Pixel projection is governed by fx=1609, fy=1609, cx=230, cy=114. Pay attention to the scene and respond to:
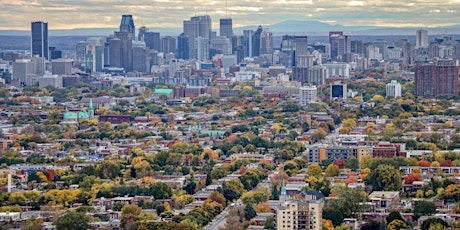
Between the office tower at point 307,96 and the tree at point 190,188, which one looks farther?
the office tower at point 307,96

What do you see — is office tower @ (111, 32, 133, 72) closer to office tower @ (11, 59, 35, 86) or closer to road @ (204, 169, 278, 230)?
office tower @ (11, 59, 35, 86)

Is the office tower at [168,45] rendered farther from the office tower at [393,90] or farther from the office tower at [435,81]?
the office tower at [393,90]

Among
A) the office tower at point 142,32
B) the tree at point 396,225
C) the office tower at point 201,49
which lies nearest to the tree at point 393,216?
the tree at point 396,225

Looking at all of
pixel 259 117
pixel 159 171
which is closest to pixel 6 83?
pixel 259 117

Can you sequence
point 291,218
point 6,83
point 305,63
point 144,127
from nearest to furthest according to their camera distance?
point 291,218 → point 144,127 → point 6,83 → point 305,63

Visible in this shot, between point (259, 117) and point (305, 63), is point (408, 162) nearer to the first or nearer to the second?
point (259, 117)

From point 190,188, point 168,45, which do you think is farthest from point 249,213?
point 168,45
